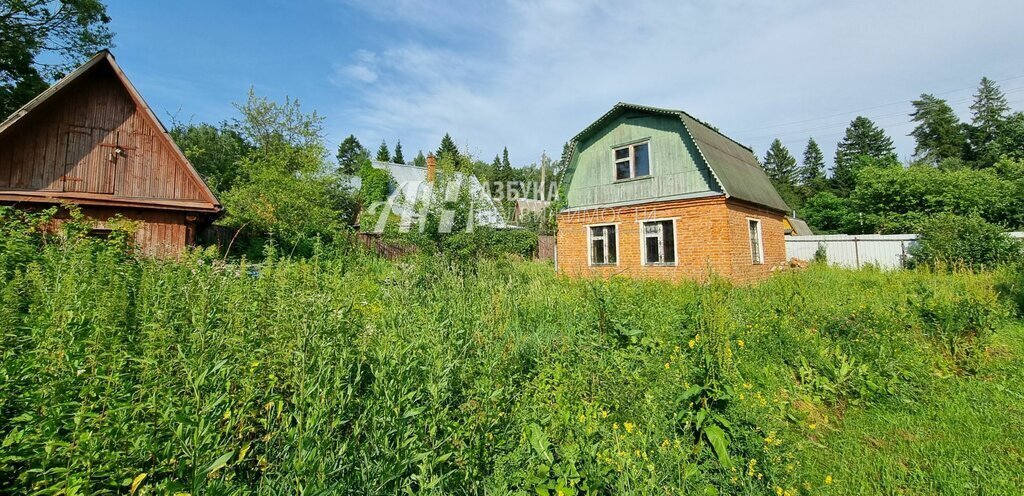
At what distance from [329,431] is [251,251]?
17.5 metres

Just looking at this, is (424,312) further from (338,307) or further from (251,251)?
(251,251)

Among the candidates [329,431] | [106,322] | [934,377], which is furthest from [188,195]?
[934,377]

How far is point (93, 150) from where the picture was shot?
9.90 meters

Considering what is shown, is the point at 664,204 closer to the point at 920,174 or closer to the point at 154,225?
the point at 154,225

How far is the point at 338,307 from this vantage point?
3229mm

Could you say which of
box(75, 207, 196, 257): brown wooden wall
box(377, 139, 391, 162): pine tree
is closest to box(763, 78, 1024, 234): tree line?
box(75, 207, 196, 257): brown wooden wall

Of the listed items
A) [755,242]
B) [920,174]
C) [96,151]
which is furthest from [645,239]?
[920,174]

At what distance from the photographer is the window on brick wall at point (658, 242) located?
1177 cm

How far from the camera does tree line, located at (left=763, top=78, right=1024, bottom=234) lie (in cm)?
2384

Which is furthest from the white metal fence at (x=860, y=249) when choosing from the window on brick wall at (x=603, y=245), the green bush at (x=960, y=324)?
the green bush at (x=960, y=324)

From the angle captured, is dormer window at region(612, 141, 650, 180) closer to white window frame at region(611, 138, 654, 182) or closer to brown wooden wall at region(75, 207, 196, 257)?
white window frame at region(611, 138, 654, 182)

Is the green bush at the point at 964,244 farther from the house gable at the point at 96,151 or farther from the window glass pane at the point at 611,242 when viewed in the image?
the house gable at the point at 96,151

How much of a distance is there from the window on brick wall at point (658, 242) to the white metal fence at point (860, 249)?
8.81 metres

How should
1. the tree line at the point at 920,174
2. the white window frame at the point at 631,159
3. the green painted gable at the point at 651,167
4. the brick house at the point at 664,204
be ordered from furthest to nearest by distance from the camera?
the tree line at the point at 920,174 < the white window frame at the point at 631,159 < the green painted gable at the point at 651,167 < the brick house at the point at 664,204
